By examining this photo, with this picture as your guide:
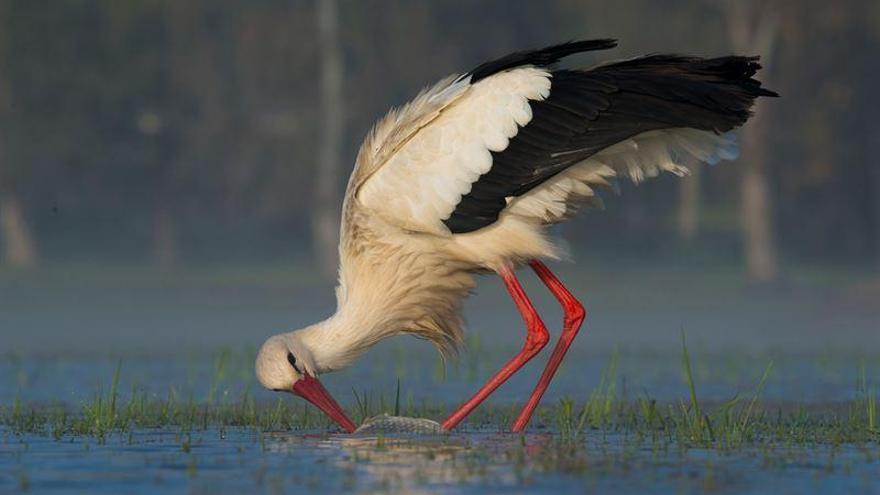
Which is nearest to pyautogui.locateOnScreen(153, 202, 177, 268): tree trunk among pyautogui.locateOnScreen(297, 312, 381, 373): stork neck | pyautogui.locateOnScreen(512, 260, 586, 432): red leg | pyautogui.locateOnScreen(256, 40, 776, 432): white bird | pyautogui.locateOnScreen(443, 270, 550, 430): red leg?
pyautogui.locateOnScreen(512, 260, 586, 432): red leg

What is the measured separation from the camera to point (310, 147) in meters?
49.5

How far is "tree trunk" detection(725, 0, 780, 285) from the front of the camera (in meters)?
38.8

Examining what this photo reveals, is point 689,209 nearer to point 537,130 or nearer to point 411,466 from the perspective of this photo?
point 537,130

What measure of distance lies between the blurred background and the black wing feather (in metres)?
23.2

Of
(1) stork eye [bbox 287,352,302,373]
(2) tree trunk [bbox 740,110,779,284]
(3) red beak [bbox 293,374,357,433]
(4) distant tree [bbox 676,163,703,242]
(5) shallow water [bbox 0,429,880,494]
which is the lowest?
(5) shallow water [bbox 0,429,880,494]

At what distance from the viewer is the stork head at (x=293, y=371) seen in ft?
30.7

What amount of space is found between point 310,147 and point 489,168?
40.1m

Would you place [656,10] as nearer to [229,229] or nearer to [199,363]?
[229,229]

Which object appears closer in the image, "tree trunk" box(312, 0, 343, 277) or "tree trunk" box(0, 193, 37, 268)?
"tree trunk" box(312, 0, 343, 277)

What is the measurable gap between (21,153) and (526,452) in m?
38.9

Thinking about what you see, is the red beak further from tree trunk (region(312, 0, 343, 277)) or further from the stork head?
tree trunk (region(312, 0, 343, 277))

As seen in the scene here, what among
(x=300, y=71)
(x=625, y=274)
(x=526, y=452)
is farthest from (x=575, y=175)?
(x=300, y=71)

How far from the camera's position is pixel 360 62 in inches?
1903

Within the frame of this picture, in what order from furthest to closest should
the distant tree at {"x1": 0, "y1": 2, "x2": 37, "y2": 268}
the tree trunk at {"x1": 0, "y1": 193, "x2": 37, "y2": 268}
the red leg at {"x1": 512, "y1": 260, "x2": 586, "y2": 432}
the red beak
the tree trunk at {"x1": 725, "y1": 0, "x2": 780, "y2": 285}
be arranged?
the distant tree at {"x1": 0, "y1": 2, "x2": 37, "y2": 268}
the tree trunk at {"x1": 0, "y1": 193, "x2": 37, "y2": 268}
the tree trunk at {"x1": 725, "y1": 0, "x2": 780, "y2": 285}
the red leg at {"x1": 512, "y1": 260, "x2": 586, "y2": 432}
the red beak
